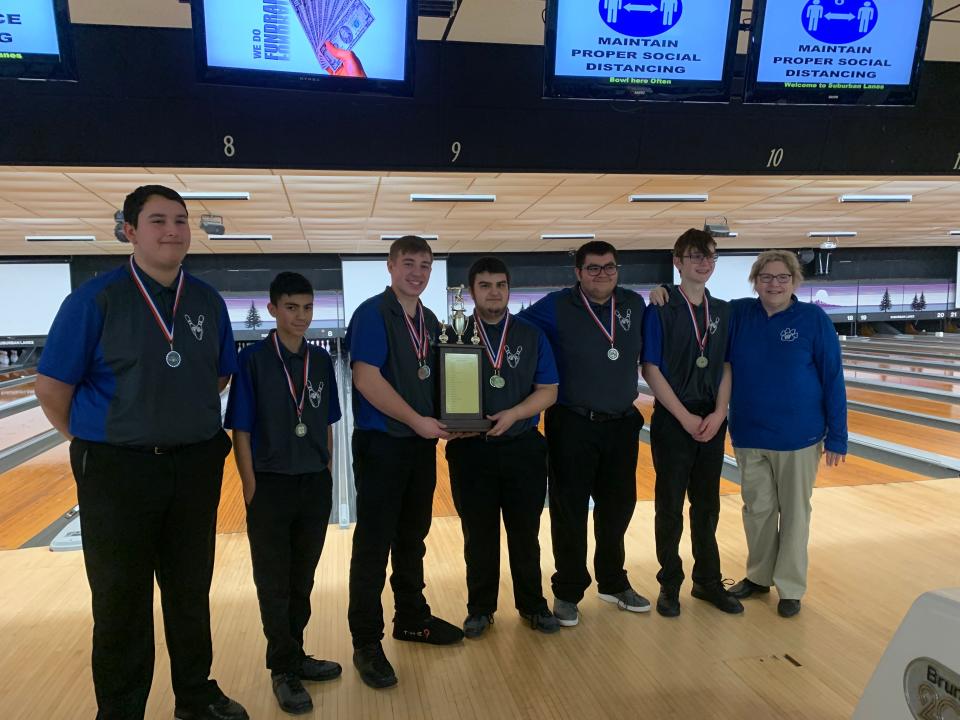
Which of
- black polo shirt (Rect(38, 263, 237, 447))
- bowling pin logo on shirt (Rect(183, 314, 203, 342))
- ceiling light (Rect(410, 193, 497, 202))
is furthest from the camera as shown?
ceiling light (Rect(410, 193, 497, 202))

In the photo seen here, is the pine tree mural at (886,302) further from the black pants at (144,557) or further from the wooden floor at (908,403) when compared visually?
the black pants at (144,557)

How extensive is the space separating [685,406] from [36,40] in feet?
8.31

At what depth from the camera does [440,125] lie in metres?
2.69

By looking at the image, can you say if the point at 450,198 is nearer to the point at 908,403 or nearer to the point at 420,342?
the point at 908,403

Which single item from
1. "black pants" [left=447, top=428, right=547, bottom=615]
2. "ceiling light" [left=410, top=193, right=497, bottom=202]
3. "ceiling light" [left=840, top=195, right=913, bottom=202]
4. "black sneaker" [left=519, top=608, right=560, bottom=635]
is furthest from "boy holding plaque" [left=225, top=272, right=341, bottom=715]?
"ceiling light" [left=840, top=195, right=913, bottom=202]

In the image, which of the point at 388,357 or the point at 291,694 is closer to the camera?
the point at 291,694

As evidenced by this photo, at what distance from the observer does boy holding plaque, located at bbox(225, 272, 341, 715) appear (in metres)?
2.06

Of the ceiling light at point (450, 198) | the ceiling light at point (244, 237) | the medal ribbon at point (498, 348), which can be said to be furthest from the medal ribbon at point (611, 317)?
the ceiling light at point (244, 237)

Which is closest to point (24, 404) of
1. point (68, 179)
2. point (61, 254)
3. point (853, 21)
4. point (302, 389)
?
point (68, 179)

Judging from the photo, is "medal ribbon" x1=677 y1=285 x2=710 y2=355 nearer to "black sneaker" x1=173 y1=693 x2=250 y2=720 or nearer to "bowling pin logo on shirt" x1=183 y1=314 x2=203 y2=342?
"bowling pin logo on shirt" x1=183 y1=314 x2=203 y2=342

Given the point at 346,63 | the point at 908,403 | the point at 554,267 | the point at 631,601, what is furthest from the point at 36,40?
the point at 554,267

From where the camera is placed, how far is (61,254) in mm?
12844

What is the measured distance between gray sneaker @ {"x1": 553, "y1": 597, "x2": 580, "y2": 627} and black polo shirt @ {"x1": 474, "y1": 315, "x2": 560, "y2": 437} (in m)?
0.70

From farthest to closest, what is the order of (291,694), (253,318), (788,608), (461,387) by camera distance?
(253,318)
(788,608)
(461,387)
(291,694)
